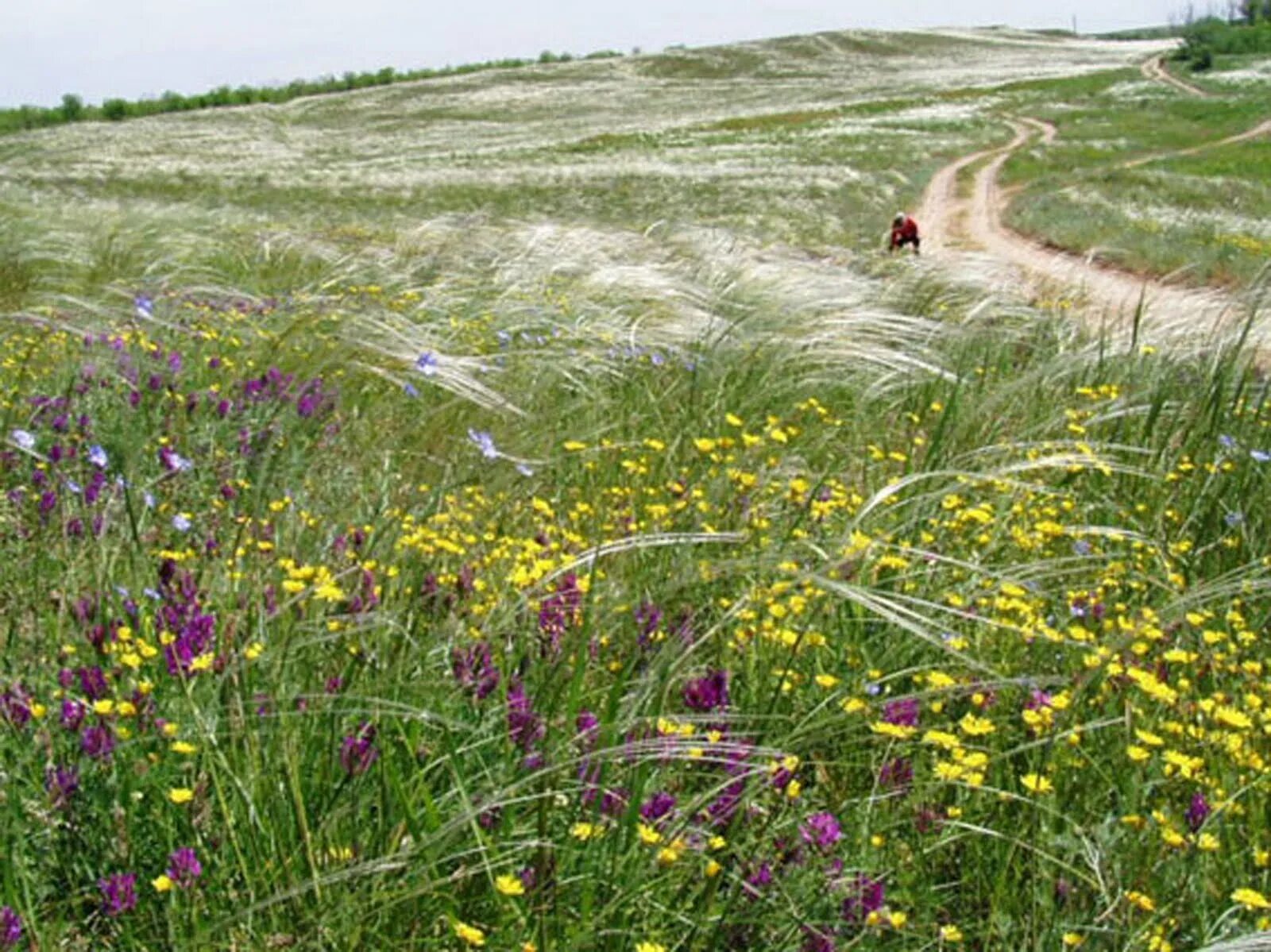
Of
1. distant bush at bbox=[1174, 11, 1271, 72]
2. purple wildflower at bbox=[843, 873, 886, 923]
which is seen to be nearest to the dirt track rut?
purple wildflower at bbox=[843, 873, 886, 923]

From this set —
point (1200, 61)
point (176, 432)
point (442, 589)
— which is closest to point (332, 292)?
point (176, 432)

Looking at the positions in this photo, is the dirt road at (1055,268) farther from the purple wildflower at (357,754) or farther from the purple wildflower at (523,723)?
the purple wildflower at (357,754)

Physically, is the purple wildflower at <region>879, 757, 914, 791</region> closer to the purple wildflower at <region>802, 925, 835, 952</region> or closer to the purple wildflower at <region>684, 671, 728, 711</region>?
the purple wildflower at <region>684, 671, 728, 711</region>

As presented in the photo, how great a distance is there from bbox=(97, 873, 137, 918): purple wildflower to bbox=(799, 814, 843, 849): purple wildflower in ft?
3.22

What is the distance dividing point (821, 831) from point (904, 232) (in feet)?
57.0

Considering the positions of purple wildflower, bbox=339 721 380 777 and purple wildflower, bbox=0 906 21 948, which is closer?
purple wildflower, bbox=0 906 21 948

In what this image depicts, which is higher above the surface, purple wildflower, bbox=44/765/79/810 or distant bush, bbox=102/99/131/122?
distant bush, bbox=102/99/131/122

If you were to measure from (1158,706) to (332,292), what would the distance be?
211 inches

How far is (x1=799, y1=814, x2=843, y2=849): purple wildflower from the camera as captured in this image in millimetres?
2123

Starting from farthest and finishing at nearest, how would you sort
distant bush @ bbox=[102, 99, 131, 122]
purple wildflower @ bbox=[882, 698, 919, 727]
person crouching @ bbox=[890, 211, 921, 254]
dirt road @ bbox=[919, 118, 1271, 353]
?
distant bush @ bbox=[102, 99, 131, 122]
person crouching @ bbox=[890, 211, 921, 254]
dirt road @ bbox=[919, 118, 1271, 353]
purple wildflower @ bbox=[882, 698, 919, 727]

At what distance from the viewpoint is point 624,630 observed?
2.84 m

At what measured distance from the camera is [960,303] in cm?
748

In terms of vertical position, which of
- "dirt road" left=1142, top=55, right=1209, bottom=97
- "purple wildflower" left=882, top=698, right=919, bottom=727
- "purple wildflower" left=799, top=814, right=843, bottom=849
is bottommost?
"purple wildflower" left=799, top=814, right=843, bottom=849

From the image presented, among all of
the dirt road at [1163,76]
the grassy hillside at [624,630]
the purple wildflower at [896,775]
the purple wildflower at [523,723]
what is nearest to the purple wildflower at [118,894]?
the grassy hillside at [624,630]
